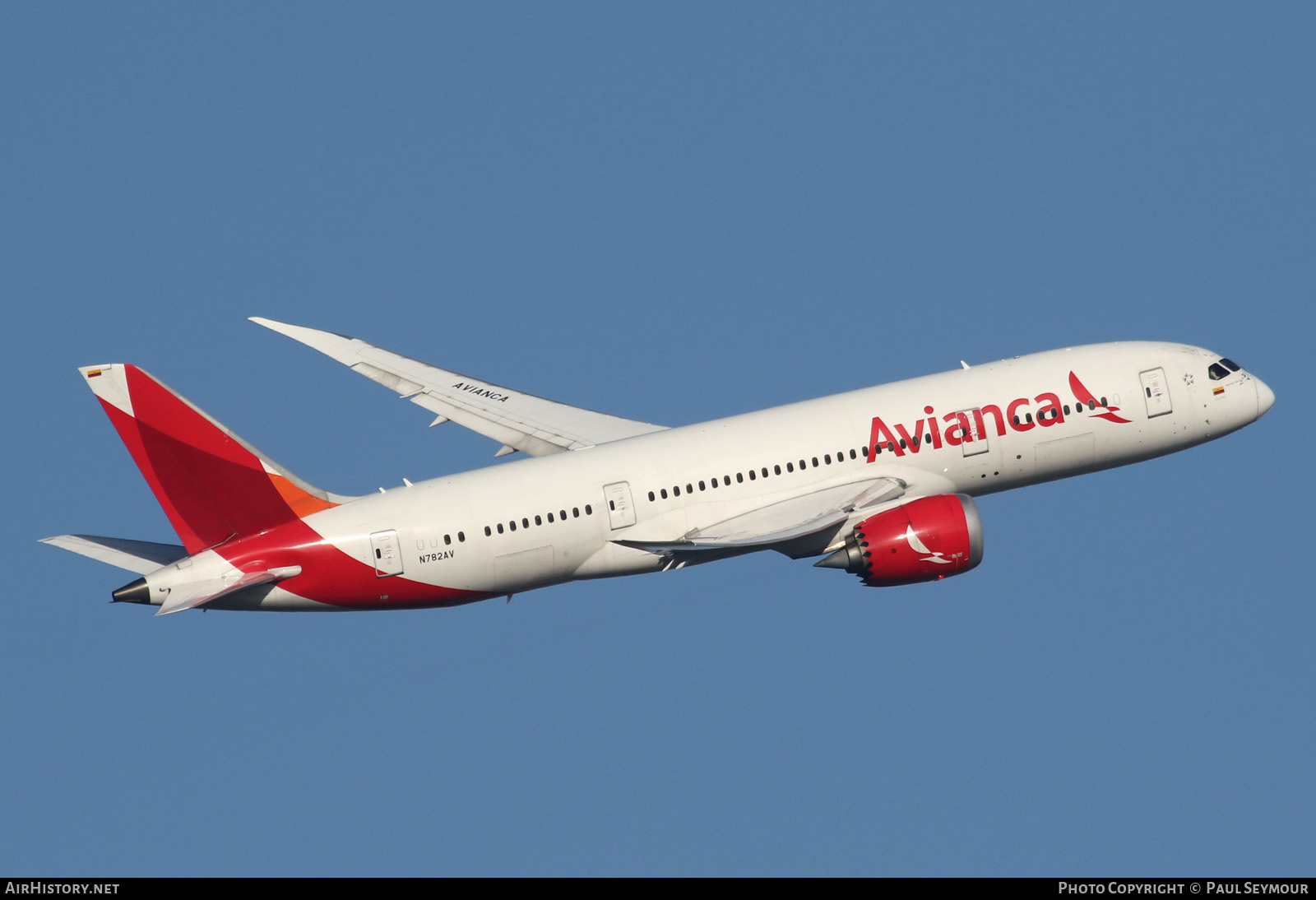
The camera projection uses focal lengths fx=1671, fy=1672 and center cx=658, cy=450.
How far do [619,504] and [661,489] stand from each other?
1432 millimetres

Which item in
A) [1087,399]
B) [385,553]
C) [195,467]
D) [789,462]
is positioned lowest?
[385,553]

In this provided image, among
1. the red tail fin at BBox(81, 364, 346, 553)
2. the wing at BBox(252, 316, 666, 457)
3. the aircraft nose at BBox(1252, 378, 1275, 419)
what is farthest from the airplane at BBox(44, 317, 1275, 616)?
the aircraft nose at BBox(1252, 378, 1275, 419)

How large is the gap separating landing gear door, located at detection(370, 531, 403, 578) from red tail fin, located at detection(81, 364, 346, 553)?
189 centimetres

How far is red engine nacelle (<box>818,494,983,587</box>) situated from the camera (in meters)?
51.5

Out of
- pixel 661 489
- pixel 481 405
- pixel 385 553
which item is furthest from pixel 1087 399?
pixel 385 553

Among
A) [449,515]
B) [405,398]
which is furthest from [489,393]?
[449,515]

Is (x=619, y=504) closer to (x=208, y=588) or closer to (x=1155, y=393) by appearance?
(x=208, y=588)

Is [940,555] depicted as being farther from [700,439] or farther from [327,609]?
[327,609]

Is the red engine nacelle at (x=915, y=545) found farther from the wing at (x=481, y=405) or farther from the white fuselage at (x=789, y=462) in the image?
the wing at (x=481, y=405)

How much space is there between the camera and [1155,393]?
2213 inches

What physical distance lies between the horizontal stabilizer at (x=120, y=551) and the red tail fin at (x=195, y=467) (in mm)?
1251

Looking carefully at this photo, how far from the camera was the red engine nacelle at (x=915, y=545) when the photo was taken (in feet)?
169

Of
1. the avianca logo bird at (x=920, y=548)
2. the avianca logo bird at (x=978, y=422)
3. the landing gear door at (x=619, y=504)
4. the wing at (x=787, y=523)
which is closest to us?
the wing at (x=787, y=523)

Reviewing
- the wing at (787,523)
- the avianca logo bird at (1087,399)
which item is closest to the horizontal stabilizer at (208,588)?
the wing at (787,523)
